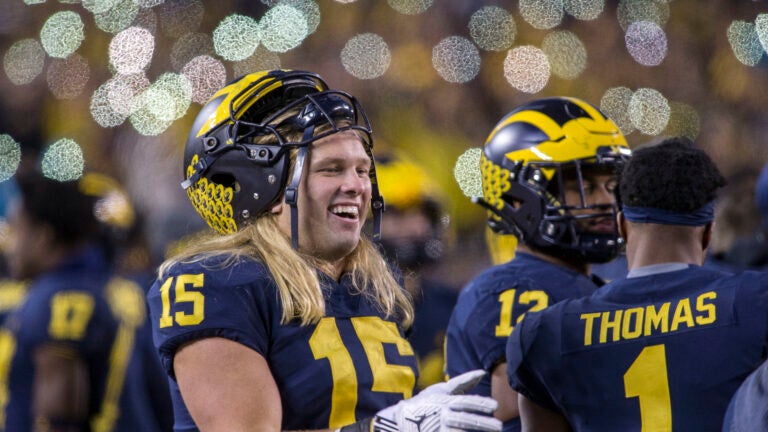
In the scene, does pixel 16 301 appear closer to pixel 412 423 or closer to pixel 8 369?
pixel 8 369

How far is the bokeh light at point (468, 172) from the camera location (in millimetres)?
8305

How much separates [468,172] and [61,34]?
3.91 metres

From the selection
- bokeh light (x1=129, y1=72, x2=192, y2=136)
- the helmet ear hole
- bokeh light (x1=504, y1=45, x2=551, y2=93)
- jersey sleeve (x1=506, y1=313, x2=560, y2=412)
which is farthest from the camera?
bokeh light (x1=504, y1=45, x2=551, y2=93)

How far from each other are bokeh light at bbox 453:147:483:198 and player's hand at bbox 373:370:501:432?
20.3 ft

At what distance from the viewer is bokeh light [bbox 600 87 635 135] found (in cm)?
909

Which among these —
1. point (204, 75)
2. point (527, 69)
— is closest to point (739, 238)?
point (527, 69)

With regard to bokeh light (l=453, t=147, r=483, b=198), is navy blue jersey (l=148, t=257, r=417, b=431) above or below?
above

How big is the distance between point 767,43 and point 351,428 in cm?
833

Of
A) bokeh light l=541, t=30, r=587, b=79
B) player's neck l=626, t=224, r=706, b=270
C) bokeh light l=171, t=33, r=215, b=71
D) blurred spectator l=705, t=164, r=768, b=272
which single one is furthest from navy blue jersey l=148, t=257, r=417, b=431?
bokeh light l=541, t=30, r=587, b=79

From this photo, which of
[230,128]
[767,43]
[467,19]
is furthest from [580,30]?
[230,128]

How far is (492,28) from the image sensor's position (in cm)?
951

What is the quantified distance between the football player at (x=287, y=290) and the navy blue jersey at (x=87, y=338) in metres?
1.44

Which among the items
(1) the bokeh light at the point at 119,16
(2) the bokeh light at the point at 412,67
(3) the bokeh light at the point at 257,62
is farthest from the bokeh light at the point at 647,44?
(1) the bokeh light at the point at 119,16

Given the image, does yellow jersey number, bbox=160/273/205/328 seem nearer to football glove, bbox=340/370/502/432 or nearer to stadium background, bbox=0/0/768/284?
football glove, bbox=340/370/502/432
